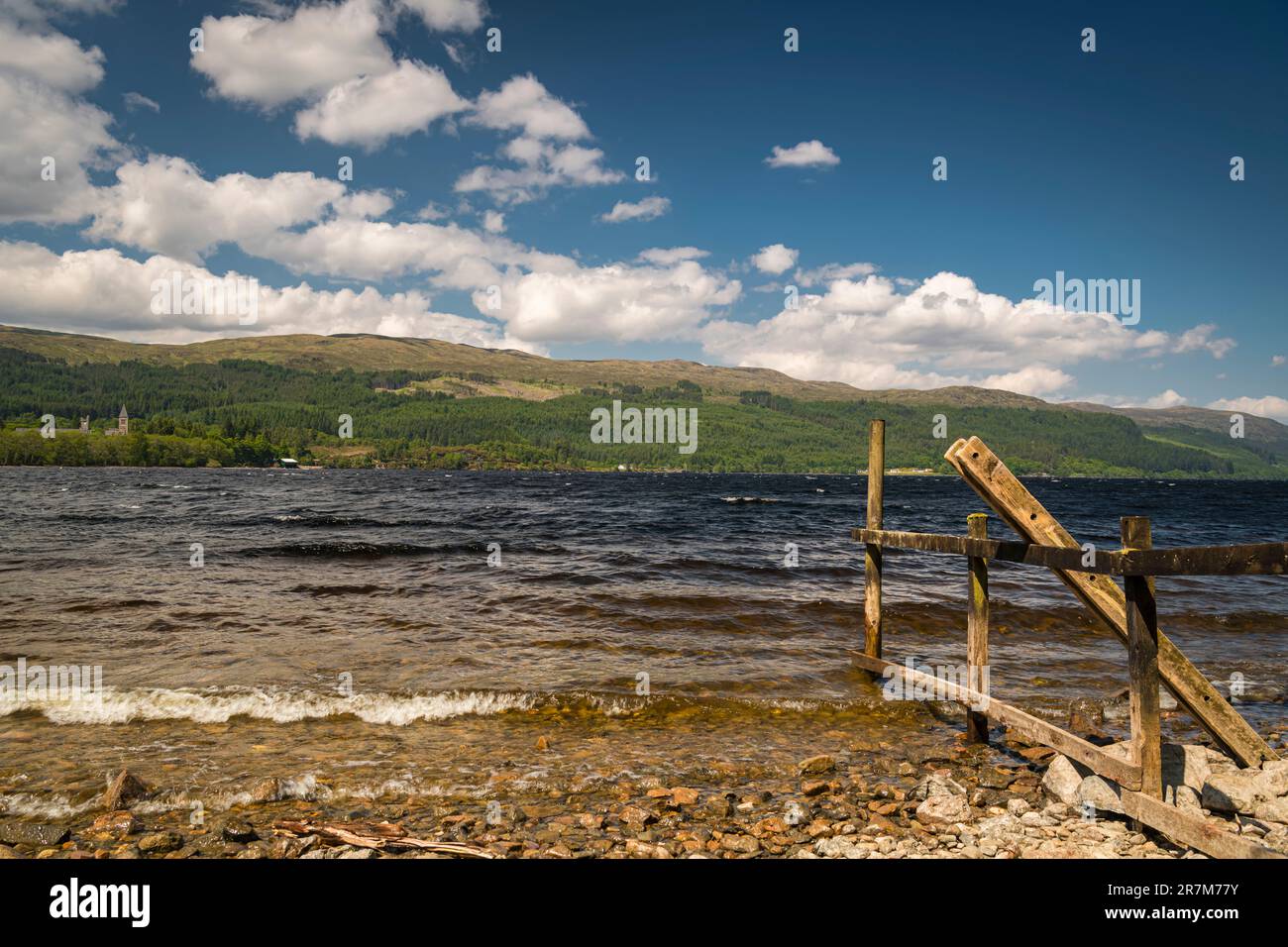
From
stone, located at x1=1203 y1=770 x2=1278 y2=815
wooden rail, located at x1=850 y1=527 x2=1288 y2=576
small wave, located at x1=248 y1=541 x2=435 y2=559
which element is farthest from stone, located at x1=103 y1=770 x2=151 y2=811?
small wave, located at x1=248 y1=541 x2=435 y2=559

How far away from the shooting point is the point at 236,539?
114ft

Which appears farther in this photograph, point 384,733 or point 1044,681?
point 1044,681

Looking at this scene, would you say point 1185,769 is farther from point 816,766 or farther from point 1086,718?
point 816,766

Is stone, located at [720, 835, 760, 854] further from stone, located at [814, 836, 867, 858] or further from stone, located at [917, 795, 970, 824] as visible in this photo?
stone, located at [917, 795, 970, 824]

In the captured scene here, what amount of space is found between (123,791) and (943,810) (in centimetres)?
845

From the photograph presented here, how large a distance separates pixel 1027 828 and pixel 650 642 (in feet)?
31.9

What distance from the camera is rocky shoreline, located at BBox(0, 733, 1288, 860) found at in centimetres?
612

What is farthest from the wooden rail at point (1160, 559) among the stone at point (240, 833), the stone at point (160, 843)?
the stone at point (160, 843)

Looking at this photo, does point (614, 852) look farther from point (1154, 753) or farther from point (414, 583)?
point (414, 583)

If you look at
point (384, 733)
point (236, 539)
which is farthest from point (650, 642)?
point (236, 539)

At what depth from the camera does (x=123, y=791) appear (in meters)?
7.14

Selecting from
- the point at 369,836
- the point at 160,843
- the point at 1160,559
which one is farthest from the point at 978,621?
the point at 160,843

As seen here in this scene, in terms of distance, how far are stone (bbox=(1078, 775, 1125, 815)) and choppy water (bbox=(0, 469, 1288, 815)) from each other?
3004 millimetres

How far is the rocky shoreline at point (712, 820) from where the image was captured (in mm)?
6117
